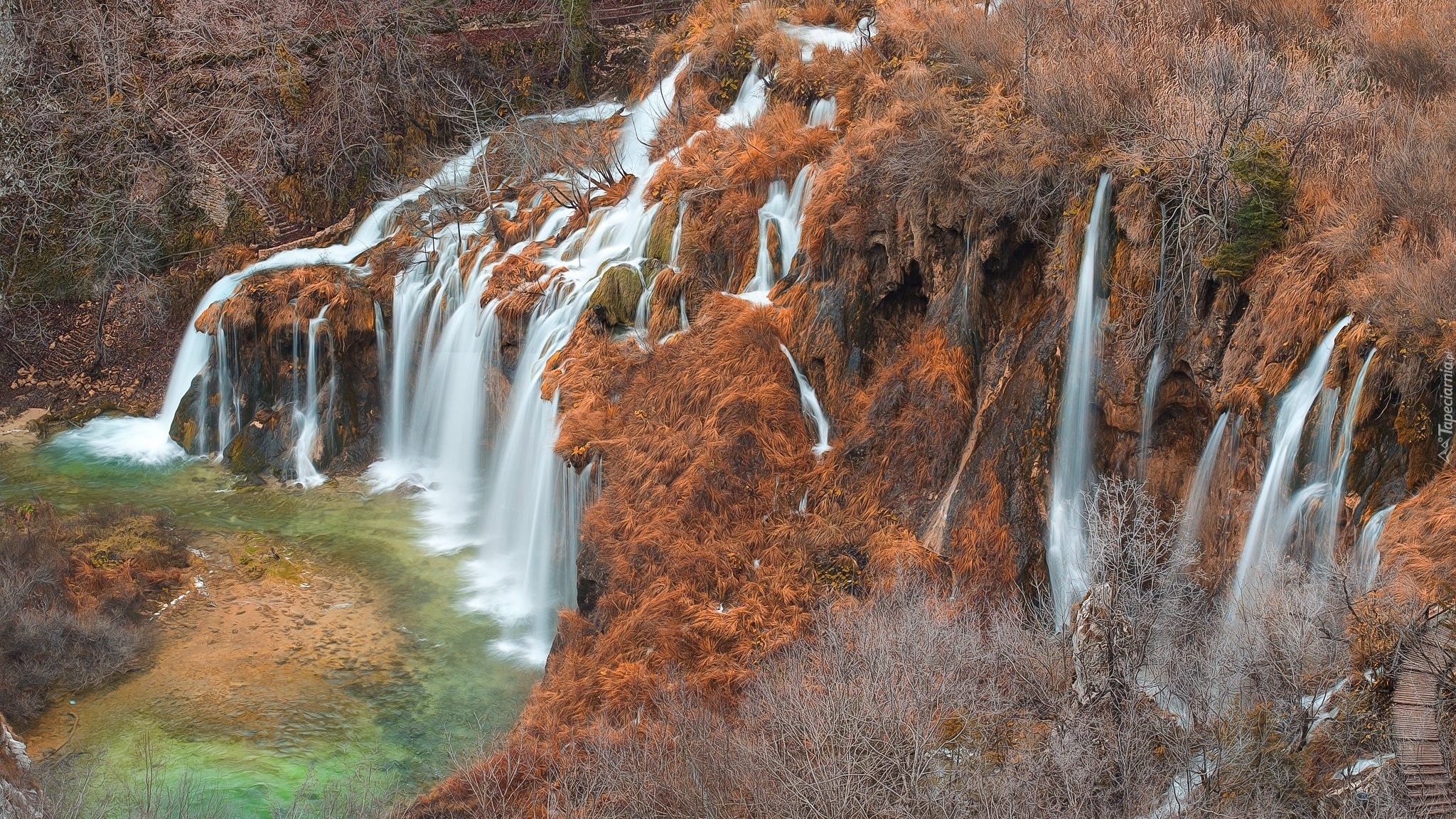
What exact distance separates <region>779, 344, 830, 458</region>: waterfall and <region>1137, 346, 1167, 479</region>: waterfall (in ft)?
12.6

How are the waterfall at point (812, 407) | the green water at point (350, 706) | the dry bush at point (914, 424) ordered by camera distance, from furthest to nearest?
the waterfall at point (812, 407) → the dry bush at point (914, 424) → the green water at point (350, 706)

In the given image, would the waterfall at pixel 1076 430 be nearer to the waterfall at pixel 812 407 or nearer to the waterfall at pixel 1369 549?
the waterfall at pixel 1369 549

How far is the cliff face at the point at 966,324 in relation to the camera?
970cm

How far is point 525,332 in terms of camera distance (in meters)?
17.2

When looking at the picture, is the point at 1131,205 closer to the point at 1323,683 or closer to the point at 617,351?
the point at 1323,683

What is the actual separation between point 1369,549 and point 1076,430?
3.24 metres

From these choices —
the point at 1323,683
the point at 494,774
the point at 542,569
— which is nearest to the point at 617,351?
the point at 542,569

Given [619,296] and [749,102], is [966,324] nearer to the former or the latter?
[619,296]

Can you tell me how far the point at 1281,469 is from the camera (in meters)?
9.27

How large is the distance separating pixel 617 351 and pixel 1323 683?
991 cm

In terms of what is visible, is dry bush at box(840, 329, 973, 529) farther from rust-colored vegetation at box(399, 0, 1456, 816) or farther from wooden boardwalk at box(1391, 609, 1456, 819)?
wooden boardwalk at box(1391, 609, 1456, 819)

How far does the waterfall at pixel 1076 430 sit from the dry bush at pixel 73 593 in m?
10.5

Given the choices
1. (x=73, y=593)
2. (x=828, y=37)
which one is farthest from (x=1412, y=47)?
(x=73, y=593)

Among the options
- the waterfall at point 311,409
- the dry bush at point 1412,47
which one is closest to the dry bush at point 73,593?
the waterfall at point 311,409
